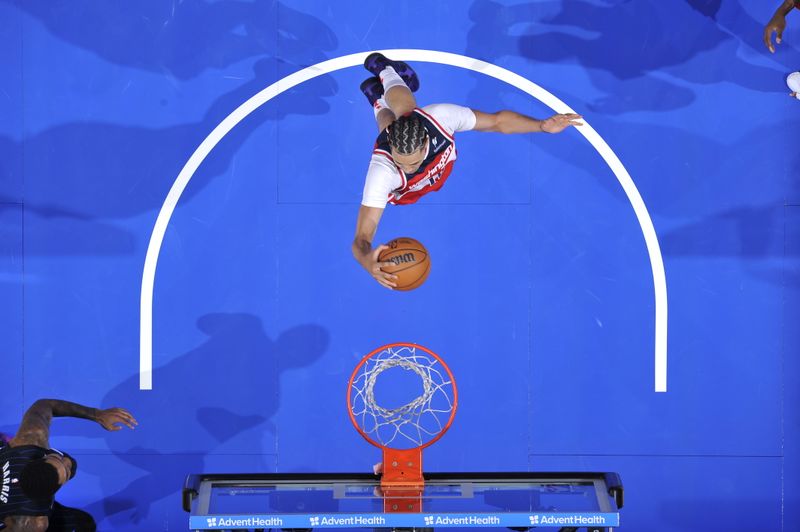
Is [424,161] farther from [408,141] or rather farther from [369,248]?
[369,248]

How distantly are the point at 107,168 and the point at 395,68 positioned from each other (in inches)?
122

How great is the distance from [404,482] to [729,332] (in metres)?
3.97

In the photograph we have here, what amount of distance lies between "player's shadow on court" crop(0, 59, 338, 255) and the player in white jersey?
46.4 inches

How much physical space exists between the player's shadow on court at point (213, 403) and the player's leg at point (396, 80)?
8.01 feet

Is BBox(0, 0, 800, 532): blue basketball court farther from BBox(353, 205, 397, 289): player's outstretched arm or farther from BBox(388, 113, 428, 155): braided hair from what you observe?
BBox(388, 113, 428, 155): braided hair

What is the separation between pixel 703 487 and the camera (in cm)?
896

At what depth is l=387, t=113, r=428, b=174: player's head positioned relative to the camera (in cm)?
736

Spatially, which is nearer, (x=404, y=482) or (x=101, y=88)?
(x=404, y=482)

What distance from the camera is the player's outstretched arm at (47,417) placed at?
7.09m

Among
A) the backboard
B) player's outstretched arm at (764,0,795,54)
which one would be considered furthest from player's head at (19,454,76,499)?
player's outstretched arm at (764,0,795,54)

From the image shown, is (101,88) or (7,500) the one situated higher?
(101,88)

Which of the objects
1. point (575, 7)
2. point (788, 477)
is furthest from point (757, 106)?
point (788, 477)

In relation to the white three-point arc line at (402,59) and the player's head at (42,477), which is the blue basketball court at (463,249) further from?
the player's head at (42,477)

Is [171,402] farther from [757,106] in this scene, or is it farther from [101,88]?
[757,106]
